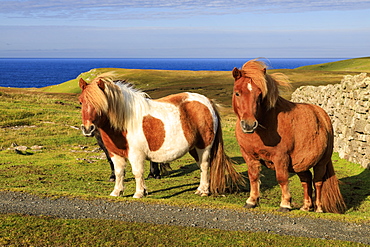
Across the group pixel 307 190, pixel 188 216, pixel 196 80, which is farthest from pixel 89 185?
pixel 196 80

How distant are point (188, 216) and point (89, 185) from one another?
18.1 ft

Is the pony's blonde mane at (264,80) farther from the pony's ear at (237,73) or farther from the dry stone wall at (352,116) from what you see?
the dry stone wall at (352,116)

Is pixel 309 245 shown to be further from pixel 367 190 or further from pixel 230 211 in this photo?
pixel 367 190

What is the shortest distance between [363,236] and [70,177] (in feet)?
33.0

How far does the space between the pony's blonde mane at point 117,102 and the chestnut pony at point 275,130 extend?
2.88 metres

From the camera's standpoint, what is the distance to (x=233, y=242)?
7.35 m

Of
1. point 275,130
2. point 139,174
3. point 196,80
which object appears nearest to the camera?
point 275,130

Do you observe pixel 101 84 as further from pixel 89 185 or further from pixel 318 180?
pixel 318 180

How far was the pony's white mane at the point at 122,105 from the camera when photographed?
10219mm

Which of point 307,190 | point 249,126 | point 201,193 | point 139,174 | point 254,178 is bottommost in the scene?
point 201,193

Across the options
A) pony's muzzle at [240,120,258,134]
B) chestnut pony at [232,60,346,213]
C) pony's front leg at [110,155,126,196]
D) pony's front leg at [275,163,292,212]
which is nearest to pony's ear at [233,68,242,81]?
→ chestnut pony at [232,60,346,213]

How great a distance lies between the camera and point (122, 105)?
413 inches

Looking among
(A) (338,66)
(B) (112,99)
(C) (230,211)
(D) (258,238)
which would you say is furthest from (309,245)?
(A) (338,66)

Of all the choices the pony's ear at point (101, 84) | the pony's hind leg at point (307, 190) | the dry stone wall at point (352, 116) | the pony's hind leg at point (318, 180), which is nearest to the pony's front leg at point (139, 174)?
the pony's ear at point (101, 84)
